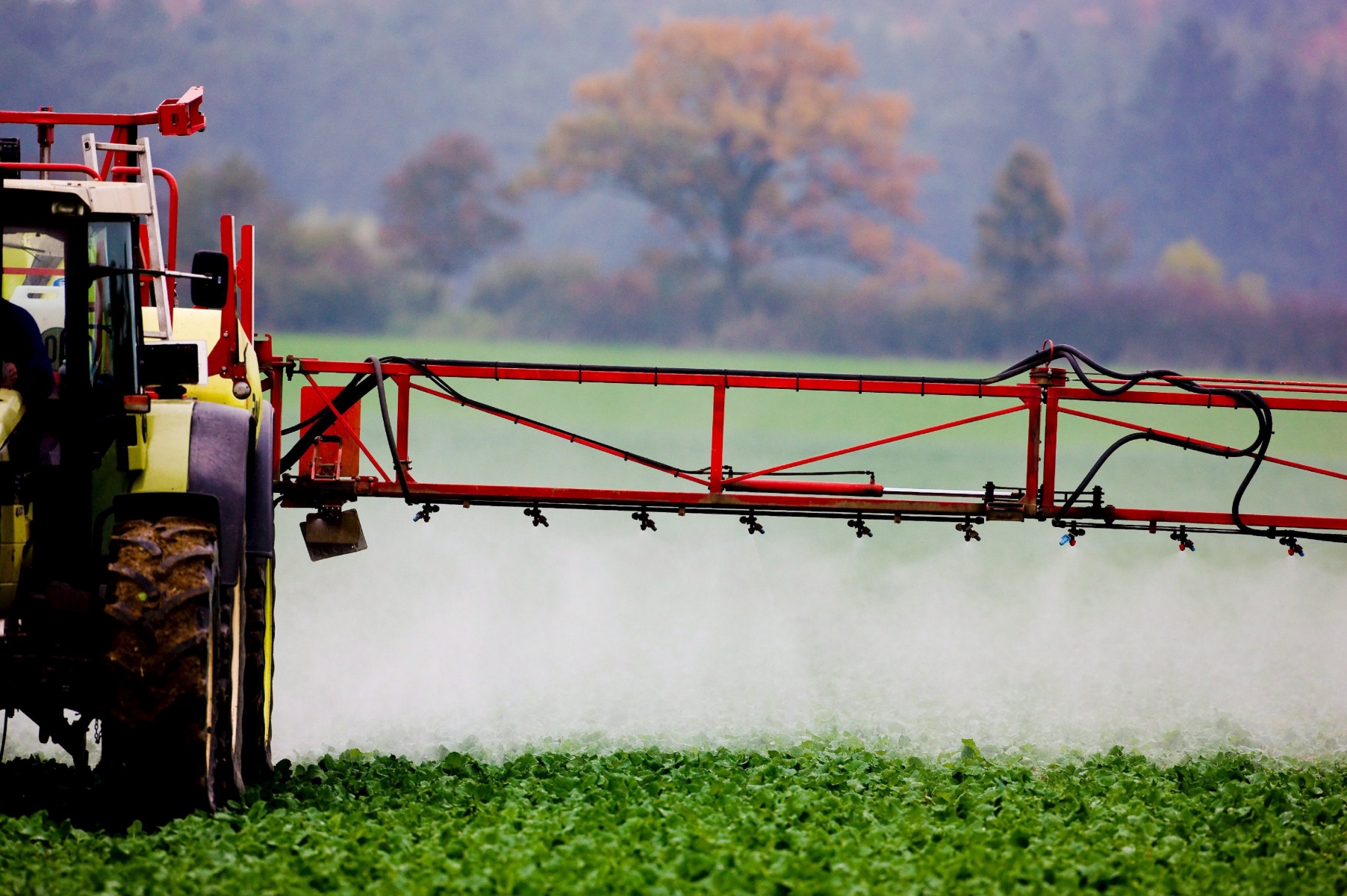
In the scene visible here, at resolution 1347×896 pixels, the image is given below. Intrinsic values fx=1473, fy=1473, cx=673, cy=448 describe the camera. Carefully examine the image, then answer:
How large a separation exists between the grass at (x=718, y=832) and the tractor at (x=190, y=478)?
1.32 feet

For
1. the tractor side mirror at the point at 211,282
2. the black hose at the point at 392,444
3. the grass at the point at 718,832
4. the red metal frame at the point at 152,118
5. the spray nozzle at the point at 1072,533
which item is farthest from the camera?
the spray nozzle at the point at 1072,533

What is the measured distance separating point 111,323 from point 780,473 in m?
3.24

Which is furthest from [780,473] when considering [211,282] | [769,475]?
[211,282]

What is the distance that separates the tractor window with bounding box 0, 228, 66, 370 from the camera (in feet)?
20.0

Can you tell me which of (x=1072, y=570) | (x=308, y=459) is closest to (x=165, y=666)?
(x=308, y=459)

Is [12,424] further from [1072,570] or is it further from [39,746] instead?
[1072,570]

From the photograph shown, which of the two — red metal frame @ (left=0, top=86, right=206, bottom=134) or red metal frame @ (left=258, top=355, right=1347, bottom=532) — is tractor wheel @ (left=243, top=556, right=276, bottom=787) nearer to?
red metal frame @ (left=258, top=355, right=1347, bottom=532)

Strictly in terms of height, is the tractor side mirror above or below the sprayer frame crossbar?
above

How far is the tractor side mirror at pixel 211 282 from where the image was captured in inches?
224

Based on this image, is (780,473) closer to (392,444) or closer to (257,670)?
(392,444)

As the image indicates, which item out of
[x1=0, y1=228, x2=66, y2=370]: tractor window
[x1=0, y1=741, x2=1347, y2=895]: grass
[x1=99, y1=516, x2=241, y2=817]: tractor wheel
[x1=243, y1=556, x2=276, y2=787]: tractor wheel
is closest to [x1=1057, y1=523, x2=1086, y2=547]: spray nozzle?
[x1=0, y1=741, x2=1347, y2=895]: grass

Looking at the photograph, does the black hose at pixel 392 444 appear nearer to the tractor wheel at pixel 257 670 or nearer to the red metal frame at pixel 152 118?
the tractor wheel at pixel 257 670

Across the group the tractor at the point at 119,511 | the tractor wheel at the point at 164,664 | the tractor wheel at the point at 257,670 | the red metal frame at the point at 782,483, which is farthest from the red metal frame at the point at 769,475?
the tractor wheel at the point at 164,664

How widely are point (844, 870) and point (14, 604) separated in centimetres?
325
